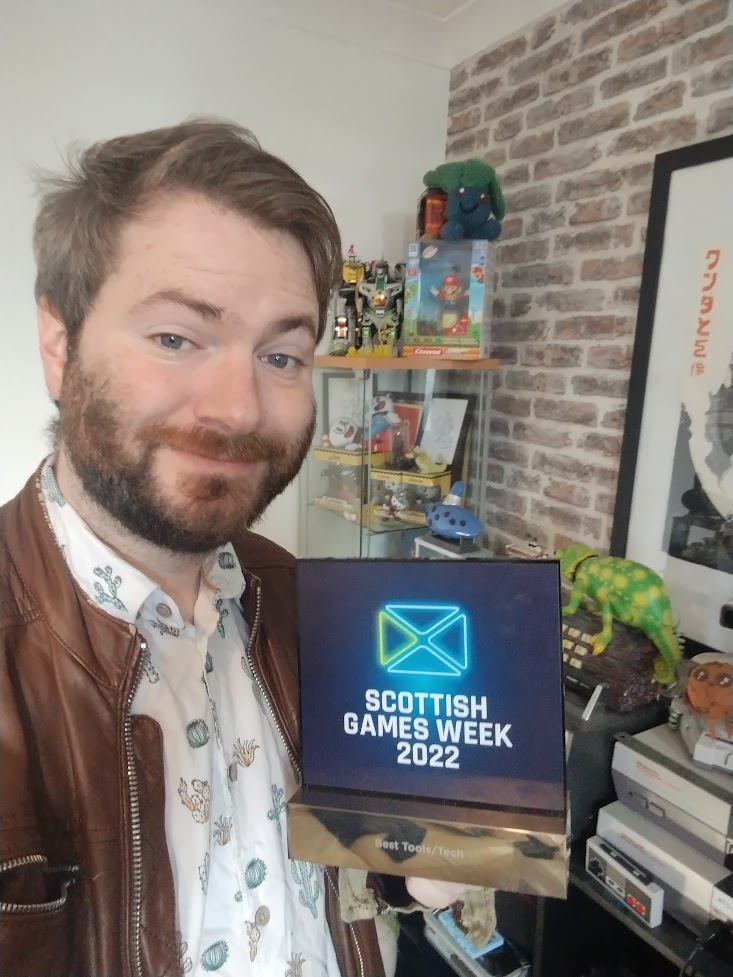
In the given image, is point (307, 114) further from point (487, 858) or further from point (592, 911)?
point (592, 911)

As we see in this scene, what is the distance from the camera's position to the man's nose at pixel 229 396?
2.48 feet

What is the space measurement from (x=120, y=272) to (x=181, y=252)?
8 centimetres

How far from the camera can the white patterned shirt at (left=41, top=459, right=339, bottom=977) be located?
77 centimetres

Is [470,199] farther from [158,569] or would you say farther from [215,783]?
[215,783]

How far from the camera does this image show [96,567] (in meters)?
0.77

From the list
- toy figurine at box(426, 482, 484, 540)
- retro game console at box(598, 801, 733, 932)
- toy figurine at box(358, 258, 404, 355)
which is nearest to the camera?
retro game console at box(598, 801, 733, 932)

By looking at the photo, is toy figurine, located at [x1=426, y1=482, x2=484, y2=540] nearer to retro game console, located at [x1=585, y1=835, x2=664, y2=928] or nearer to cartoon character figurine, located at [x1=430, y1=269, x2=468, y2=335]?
cartoon character figurine, located at [x1=430, y1=269, x2=468, y2=335]

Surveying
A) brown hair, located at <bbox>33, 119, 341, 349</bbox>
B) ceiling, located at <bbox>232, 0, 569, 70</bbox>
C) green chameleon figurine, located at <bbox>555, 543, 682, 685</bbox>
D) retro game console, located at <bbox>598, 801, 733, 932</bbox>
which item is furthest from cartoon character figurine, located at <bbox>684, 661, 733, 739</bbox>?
ceiling, located at <bbox>232, 0, 569, 70</bbox>

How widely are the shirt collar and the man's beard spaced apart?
0.04m

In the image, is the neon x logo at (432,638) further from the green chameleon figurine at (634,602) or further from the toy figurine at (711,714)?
the toy figurine at (711,714)

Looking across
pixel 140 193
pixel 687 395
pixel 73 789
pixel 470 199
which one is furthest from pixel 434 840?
pixel 470 199

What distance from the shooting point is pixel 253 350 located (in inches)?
31.3

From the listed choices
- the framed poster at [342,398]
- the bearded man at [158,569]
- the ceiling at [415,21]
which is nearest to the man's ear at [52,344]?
the bearded man at [158,569]

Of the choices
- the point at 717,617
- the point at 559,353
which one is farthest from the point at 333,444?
the point at 717,617
